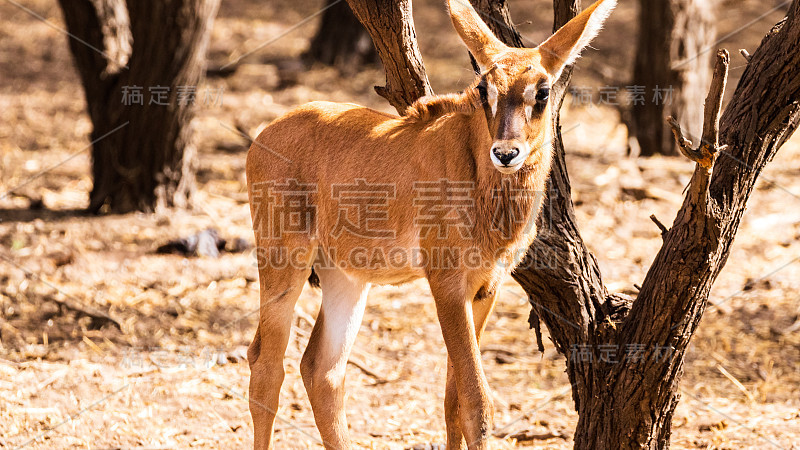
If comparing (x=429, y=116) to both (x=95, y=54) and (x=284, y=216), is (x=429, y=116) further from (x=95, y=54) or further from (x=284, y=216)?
(x=95, y=54)

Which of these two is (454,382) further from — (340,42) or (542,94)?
(340,42)

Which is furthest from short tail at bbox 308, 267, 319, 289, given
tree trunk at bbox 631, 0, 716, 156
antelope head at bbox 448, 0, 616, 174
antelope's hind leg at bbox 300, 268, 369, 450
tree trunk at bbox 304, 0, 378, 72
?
tree trunk at bbox 304, 0, 378, 72

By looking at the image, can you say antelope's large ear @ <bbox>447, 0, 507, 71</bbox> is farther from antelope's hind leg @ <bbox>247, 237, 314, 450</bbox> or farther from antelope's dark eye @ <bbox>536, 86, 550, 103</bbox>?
antelope's hind leg @ <bbox>247, 237, 314, 450</bbox>

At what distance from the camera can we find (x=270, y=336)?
5.17m

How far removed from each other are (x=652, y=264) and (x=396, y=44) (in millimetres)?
1792

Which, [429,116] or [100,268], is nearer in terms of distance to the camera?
[429,116]

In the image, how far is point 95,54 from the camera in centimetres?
912

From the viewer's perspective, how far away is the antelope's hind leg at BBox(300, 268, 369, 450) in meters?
5.31

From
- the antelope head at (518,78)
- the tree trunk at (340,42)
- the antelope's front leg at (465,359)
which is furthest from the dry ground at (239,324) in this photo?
the antelope head at (518,78)

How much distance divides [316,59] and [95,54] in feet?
18.3

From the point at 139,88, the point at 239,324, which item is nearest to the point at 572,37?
the point at 239,324

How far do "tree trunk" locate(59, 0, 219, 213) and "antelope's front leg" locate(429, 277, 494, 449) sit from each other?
5315mm

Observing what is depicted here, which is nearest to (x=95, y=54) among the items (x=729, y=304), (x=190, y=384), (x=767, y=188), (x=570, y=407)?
(x=190, y=384)

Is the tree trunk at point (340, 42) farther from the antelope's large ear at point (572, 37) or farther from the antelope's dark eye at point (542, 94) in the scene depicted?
the antelope's dark eye at point (542, 94)
